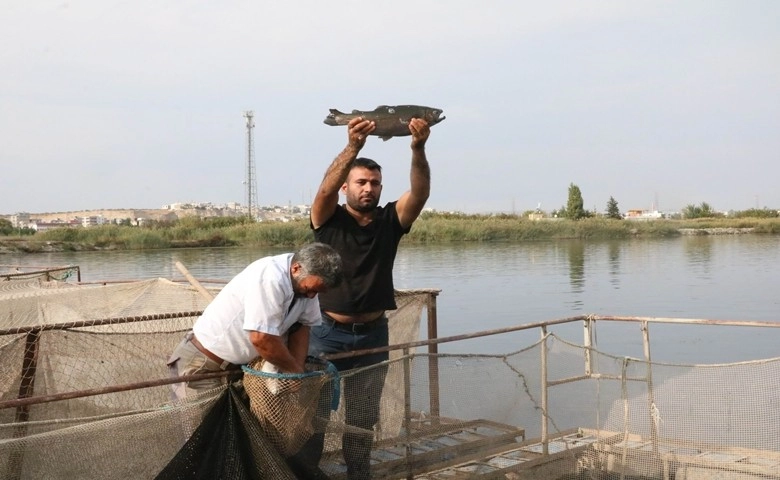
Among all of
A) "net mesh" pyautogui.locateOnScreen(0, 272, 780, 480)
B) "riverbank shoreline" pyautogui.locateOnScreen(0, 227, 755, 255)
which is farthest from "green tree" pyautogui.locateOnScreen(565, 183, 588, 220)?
"net mesh" pyautogui.locateOnScreen(0, 272, 780, 480)

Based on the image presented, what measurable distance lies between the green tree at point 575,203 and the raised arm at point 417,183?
83.5 m

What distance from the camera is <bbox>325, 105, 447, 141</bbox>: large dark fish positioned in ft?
16.0

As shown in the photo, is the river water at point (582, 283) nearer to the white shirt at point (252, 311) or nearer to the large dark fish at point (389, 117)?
the large dark fish at point (389, 117)

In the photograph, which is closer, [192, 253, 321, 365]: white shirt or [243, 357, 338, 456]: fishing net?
[192, 253, 321, 365]: white shirt

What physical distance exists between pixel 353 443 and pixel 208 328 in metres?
1.16

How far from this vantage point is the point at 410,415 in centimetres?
583

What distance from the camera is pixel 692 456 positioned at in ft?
21.7

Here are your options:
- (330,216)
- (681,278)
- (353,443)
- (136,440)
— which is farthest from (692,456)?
(681,278)

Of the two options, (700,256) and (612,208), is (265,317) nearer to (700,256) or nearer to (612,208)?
(700,256)

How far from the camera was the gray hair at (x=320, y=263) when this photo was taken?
4.15 metres

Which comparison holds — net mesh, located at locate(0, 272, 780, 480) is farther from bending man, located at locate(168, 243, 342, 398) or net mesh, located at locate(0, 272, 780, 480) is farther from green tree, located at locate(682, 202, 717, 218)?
green tree, located at locate(682, 202, 717, 218)

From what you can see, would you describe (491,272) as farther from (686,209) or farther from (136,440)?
(686,209)

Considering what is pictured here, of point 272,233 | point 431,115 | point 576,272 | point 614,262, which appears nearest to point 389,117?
point 431,115

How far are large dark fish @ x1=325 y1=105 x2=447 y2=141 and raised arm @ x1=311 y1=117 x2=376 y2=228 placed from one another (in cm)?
4
